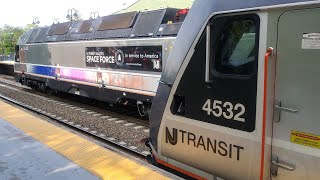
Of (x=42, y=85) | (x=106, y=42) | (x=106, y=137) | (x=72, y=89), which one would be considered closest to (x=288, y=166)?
(x=106, y=137)

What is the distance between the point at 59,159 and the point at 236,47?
2.29 m

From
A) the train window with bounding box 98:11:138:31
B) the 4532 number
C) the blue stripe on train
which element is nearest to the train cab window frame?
the 4532 number

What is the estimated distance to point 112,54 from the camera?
34.9 ft

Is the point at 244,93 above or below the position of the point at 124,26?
below

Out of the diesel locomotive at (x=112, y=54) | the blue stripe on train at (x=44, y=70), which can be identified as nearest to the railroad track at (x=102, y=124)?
the diesel locomotive at (x=112, y=54)

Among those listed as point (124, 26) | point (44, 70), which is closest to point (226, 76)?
point (124, 26)

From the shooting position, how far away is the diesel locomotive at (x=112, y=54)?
30.0 ft

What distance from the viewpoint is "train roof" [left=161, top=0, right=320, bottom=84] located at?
10.9 feet

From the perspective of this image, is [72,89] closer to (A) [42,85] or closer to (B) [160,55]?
(A) [42,85]

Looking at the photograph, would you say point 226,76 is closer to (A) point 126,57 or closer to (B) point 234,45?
(B) point 234,45

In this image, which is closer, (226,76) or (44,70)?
(226,76)

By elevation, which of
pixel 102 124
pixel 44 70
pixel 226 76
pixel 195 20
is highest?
pixel 195 20

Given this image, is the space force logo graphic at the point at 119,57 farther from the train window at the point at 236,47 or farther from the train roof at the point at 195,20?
the train window at the point at 236,47

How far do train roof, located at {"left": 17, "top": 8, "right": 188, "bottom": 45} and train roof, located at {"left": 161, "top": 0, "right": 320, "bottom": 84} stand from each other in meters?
4.40
